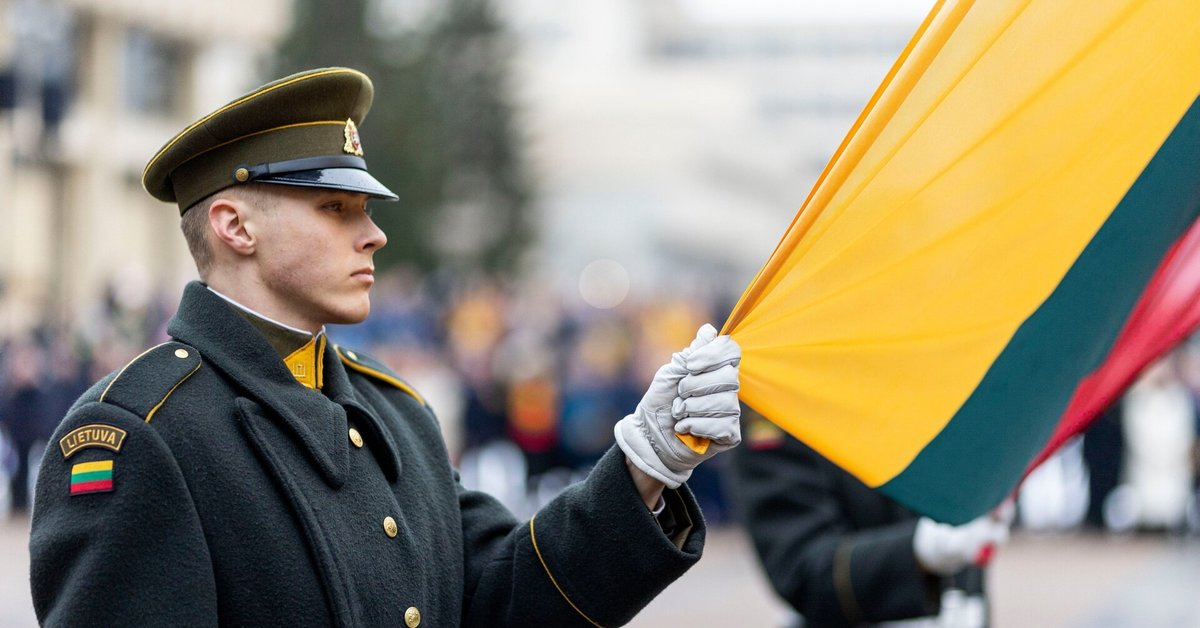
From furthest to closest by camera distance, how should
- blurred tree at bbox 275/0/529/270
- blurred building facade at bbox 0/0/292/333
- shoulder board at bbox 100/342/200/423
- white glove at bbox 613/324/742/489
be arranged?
blurred tree at bbox 275/0/529/270, blurred building facade at bbox 0/0/292/333, white glove at bbox 613/324/742/489, shoulder board at bbox 100/342/200/423

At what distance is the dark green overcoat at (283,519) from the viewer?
9.62ft

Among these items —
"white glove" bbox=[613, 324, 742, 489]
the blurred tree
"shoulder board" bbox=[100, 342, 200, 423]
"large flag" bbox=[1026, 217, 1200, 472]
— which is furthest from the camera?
the blurred tree

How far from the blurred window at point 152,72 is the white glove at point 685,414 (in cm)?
3683

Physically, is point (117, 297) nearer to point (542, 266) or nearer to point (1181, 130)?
point (1181, 130)

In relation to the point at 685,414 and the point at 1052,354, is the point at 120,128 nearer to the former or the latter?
the point at 1052,354

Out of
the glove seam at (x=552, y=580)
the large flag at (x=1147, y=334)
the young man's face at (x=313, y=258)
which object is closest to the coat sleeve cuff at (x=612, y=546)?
the glove seam at (x=552, y=580)

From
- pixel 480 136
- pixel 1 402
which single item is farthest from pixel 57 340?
pixel 480 136

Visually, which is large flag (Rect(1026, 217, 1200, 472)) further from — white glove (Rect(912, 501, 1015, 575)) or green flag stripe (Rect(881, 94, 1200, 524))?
white glove (Rect(912, 501, 1015, 575))

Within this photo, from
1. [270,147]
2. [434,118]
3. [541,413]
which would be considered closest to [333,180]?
[270,147]

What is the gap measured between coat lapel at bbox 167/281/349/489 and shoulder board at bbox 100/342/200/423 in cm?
5

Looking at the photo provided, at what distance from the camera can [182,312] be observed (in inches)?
133

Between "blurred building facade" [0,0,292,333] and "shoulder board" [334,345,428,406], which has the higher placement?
"blurred building facade" [0,0,292,333]

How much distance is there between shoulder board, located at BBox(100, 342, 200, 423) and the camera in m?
3.09

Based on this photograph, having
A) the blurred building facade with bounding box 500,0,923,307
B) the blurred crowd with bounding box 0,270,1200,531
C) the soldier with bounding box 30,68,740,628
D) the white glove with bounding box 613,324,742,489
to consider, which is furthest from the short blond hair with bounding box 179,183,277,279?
the blurred building facade with bounding box 500,0,923,307
